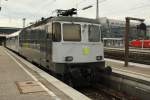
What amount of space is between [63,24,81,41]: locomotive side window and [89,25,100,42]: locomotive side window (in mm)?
547

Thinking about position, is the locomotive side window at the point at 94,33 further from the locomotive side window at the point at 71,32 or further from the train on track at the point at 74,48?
the locomotive side window at the point at 71,32

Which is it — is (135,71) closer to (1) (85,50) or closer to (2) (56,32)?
(1) (85,50)

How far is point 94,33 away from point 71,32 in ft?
3.70

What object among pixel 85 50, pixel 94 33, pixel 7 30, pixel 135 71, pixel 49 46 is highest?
pixel 7 30

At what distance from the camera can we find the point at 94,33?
13055mm

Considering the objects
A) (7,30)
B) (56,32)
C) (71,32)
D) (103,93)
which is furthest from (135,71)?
(7,30)

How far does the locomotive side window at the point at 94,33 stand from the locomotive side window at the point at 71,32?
21.6 inches

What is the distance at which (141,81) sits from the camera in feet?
35.8

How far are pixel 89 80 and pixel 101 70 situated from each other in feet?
2.87

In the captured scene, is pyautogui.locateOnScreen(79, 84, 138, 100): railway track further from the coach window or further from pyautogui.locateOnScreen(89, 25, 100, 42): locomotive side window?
the coach window

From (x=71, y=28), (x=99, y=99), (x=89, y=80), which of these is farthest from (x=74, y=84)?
(x=71, y=28)

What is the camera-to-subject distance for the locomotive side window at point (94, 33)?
→ 12922 mm

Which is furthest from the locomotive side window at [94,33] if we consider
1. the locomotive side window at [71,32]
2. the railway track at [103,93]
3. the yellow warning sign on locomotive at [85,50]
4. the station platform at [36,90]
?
the station platform at [36,90]

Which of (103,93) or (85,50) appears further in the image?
(85,50)
